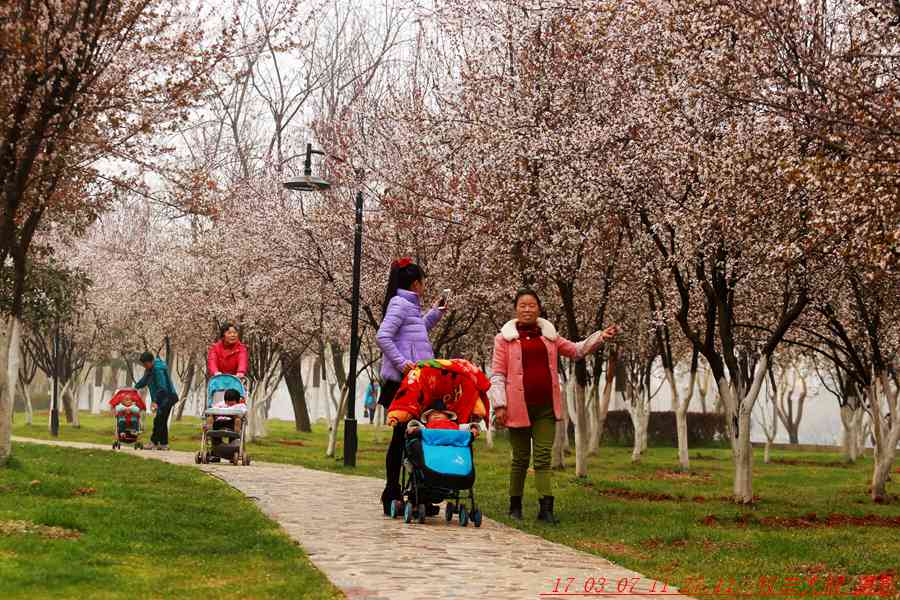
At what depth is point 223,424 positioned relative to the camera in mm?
19391

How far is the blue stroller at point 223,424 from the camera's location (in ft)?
60.6

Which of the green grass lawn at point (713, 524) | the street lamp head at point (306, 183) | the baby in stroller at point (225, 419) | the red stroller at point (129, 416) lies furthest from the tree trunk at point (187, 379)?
the baby in stroller at point (225, 419)

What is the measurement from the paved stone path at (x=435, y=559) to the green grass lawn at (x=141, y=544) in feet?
0.97

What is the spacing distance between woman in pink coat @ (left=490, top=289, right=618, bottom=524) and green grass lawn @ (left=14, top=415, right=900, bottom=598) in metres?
0.90

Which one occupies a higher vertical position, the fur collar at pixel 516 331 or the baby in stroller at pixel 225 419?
the fur collar at pixel 516 331

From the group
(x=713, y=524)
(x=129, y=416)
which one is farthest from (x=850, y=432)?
(x=713, y=524)

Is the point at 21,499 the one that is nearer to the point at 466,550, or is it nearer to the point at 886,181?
the point at 466,550

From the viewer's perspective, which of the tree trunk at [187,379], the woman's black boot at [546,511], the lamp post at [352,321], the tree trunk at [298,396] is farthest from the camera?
the tree trunk at [187,379]

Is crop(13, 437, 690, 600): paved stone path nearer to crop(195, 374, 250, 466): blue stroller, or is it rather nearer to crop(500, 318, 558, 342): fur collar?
crop(500, 318, 558, 342): fur collar

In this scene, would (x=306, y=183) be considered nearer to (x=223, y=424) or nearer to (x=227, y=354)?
(x=227, y=354)

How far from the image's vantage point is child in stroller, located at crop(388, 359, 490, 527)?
1070cm

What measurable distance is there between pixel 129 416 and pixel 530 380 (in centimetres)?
1608

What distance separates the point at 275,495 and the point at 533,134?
7439mm

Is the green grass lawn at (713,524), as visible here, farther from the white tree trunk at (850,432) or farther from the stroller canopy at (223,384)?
the white tree trunk at (850,432)
